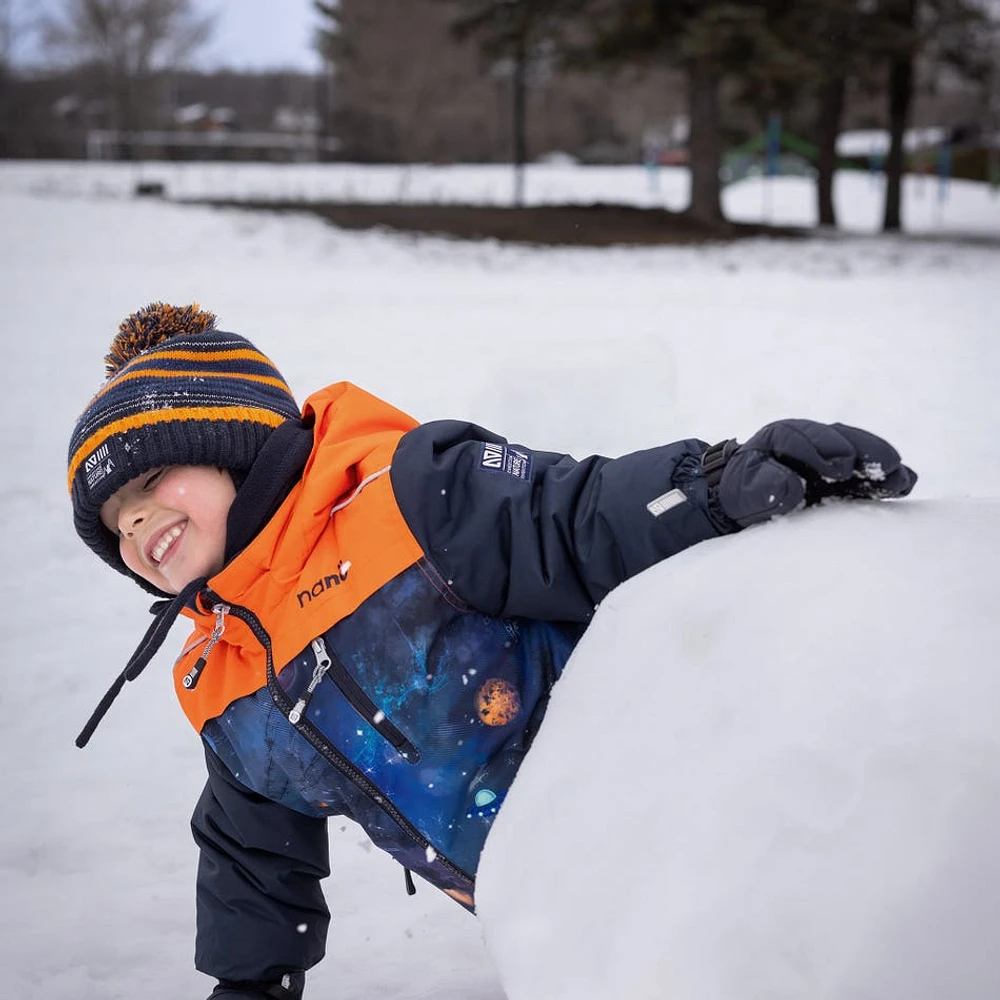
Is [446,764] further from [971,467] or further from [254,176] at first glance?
[254,176]

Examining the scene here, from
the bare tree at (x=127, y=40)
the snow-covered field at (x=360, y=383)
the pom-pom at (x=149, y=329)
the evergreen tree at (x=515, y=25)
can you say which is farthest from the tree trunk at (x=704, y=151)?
the bare tree at (x=127, y=40)

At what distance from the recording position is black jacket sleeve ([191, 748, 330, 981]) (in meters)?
1.90

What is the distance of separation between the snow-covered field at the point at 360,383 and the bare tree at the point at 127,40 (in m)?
16.7

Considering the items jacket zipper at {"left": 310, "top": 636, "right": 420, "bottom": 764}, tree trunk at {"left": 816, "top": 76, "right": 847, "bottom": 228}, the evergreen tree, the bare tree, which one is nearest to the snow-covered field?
jacket zipper at {"left": 310, "top": 636, "right": 420, "bottom": 764}

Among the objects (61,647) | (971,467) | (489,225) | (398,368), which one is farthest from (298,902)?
(489,225)

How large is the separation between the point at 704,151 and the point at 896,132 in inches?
189

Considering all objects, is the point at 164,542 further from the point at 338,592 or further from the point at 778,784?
the point at 778,784

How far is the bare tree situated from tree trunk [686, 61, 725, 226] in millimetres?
17387

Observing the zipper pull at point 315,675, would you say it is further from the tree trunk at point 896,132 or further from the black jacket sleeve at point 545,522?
the tree trunk at point 896,132

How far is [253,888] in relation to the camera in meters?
1.92

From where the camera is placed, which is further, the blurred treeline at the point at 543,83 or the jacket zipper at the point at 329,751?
the blurred treeline at the point at 543,83

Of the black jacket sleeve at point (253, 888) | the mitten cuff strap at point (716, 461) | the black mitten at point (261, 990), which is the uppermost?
the mitten cuff strap at point (716, 461)

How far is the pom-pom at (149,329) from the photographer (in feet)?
6.95

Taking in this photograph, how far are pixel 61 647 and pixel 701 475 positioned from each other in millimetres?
2449
